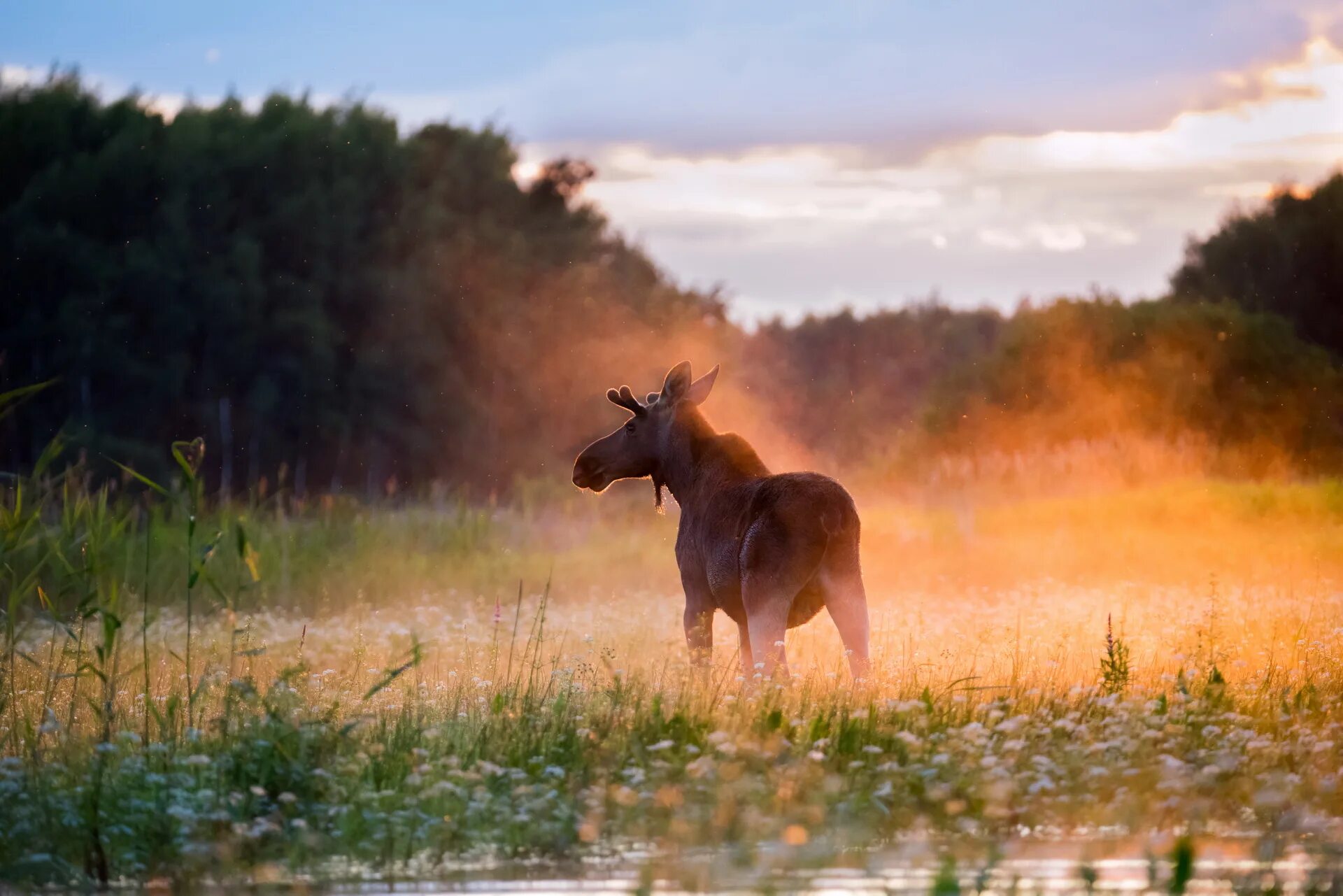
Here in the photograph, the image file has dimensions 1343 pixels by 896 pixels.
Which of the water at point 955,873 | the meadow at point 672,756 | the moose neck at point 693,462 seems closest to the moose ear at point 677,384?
the moose neck at point 693,462

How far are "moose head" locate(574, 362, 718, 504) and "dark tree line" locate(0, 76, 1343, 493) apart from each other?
2226cm

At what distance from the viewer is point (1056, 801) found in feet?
21.5

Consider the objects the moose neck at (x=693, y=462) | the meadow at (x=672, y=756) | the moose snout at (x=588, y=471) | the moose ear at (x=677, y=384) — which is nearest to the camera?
the meadow at (x=672, y=756)

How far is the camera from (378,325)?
39344 mm

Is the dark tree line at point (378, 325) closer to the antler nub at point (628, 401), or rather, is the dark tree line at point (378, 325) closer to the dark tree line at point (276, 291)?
the dark tree line at point (276, 291)

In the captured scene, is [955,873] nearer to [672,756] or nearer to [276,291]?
[672,756]

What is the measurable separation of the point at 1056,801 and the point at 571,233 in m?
41.8

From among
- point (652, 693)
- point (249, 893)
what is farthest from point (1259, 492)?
point (249, 893)

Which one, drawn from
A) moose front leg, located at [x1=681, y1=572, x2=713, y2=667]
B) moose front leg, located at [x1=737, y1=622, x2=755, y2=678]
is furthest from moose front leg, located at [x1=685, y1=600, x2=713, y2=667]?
moose front leg, located at [x1=737, y1=622, x2=755, y2=678]

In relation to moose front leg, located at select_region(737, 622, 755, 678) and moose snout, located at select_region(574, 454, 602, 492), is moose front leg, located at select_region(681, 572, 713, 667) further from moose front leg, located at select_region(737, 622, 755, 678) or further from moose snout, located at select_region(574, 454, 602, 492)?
moose snout, located at select_region(574, 454, 602, 492)

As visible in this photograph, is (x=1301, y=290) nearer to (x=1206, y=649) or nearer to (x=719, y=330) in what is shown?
(x=719, y=330)

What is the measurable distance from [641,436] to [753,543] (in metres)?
2.24

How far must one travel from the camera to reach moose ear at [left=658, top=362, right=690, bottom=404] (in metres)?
10.8

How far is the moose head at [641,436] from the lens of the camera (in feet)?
35.9
